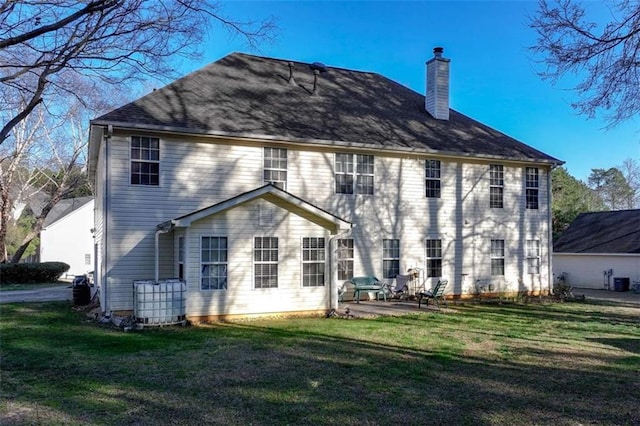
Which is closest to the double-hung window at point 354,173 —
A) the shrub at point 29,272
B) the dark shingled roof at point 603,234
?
the dark shingled roof at point 603,234

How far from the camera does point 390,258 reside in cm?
1678

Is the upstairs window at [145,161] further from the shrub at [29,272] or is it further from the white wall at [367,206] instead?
the shrub at [29,272]

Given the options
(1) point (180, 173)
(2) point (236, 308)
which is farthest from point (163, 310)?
(1) point (180, 173)

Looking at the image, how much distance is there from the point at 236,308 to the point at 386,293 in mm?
5800

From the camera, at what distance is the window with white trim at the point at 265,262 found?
42.3 ft

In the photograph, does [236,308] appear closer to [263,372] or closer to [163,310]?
[163,310]

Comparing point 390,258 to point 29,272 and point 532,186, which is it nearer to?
point 532,186

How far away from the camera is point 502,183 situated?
18672mm

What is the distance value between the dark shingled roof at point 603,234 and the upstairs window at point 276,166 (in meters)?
19.4

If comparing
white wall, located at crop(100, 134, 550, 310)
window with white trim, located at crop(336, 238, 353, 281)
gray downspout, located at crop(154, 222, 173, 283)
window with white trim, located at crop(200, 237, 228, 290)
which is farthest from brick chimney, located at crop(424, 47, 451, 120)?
gray downspout, located at crop(154, 222, 173, 283)

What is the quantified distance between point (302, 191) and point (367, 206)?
94.3 inches

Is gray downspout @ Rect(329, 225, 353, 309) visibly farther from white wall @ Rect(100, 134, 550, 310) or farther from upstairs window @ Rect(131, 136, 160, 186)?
upstairs window @ Rect(131, 136, 160, 186)

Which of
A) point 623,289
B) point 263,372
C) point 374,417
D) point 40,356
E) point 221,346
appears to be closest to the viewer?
point 374,417

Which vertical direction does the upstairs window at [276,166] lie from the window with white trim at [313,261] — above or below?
above
